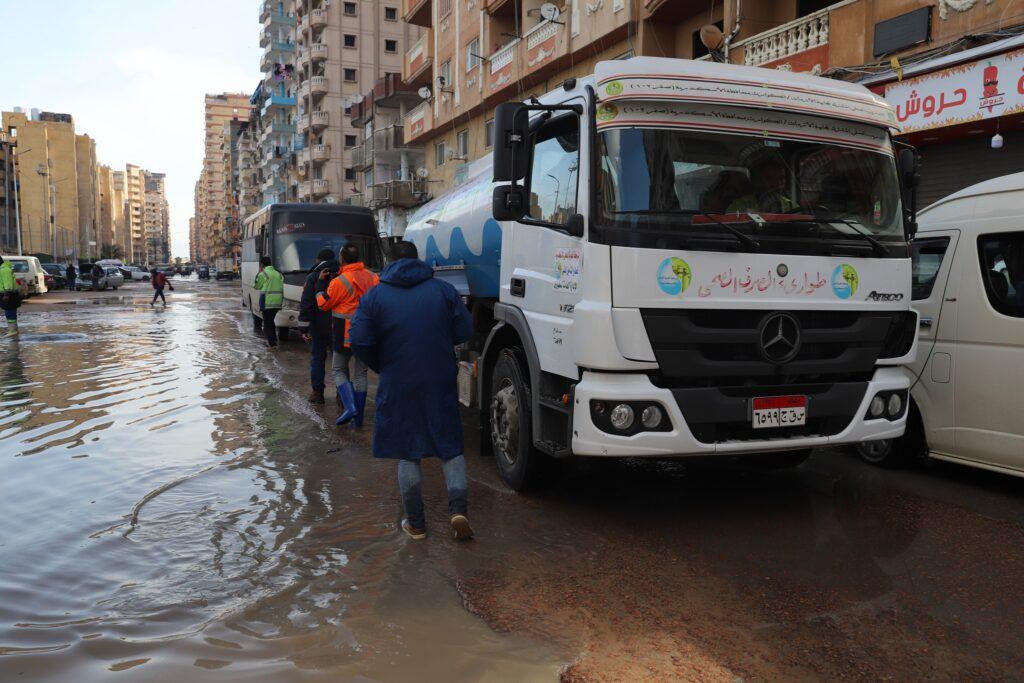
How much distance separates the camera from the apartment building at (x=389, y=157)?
3888 cm

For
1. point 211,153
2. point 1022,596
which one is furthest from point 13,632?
point 211,153

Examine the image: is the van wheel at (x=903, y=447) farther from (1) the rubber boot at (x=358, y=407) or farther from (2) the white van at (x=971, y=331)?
(1) the rubber boot at (x=358, y=407)

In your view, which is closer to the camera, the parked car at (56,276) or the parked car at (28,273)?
the parked car at (28,273)

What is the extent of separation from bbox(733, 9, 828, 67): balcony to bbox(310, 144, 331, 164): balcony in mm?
52678

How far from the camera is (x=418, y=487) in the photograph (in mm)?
4828

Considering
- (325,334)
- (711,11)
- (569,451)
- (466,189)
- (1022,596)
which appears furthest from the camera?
(711,11)

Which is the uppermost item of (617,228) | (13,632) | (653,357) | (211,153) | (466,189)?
(211,153)

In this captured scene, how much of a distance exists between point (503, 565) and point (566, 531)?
2.32 feet

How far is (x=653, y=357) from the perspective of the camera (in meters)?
4.58

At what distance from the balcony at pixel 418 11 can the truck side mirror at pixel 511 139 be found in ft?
98.5

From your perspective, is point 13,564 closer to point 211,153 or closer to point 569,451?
point 569,451

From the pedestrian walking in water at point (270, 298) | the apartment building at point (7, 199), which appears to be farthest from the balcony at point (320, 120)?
the pedestrian walking in water at point (270, 298)

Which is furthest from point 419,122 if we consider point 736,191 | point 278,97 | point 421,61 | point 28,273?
point 278,97

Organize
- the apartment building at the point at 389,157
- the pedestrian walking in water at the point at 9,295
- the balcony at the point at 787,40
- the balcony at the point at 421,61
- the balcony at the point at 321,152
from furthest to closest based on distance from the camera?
the balcony at the point at 321,152, the apartment building at the point at 389,157, the balcony at the point at 421,61, the pedestrian walking in water at the point at 9,295, the balcony at the point at 787,40
